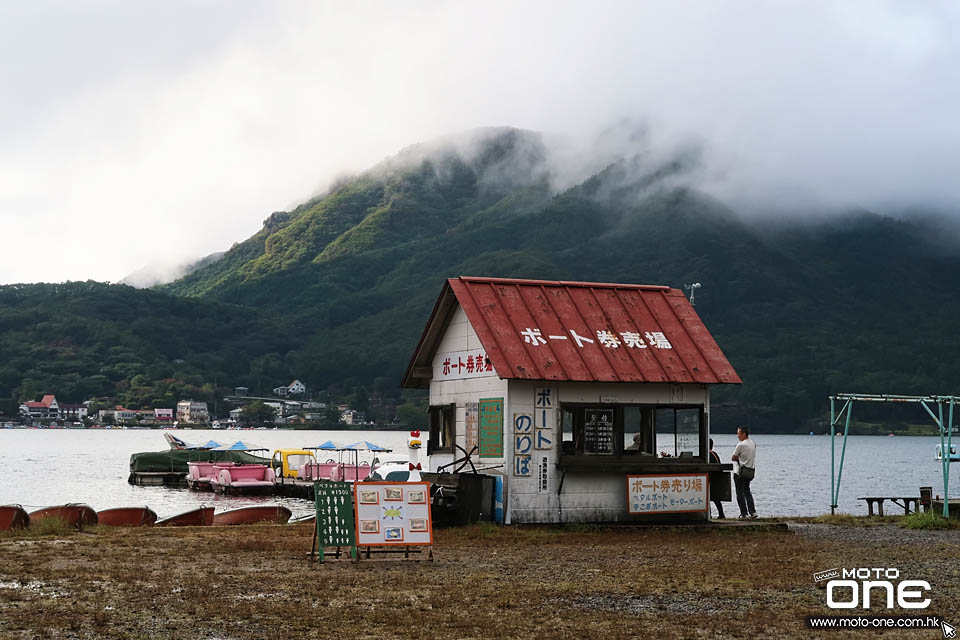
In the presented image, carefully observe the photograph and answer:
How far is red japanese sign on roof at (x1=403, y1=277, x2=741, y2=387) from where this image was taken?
2481cm

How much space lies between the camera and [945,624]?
12312mm

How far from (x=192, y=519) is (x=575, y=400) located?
33.3 feet

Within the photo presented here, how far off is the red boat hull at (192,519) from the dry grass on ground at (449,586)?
5.27 m

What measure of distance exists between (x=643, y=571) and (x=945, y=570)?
4.53 metres

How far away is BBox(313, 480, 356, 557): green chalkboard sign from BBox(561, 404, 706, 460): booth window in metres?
7.16

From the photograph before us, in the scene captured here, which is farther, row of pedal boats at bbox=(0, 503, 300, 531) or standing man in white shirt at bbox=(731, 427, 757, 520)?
standing man in white shirt at bbox=(731, 427, 757, 520)

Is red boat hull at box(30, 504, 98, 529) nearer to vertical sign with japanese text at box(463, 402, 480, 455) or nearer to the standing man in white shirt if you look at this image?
Answer: vertical sign with japanese text at box(463, 402, 480, 455)

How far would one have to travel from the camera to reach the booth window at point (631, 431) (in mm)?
24891

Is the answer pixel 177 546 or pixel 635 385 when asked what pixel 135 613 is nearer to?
pixel 177 546

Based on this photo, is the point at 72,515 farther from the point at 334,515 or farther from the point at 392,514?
the point at 392,514

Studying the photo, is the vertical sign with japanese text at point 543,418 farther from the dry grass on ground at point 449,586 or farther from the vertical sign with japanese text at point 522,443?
the dry grass on ground at point 449,586

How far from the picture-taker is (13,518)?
80.0ft

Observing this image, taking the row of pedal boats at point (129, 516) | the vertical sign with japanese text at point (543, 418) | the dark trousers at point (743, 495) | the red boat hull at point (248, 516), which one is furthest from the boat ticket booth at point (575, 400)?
the row of pedal boats at point (129, 516)

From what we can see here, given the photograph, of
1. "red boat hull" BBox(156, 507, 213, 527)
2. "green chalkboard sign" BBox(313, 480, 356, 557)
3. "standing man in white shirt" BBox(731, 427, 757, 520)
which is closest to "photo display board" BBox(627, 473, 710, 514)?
"standing man in white shirt" BBox(731, 427, 757, 520)
